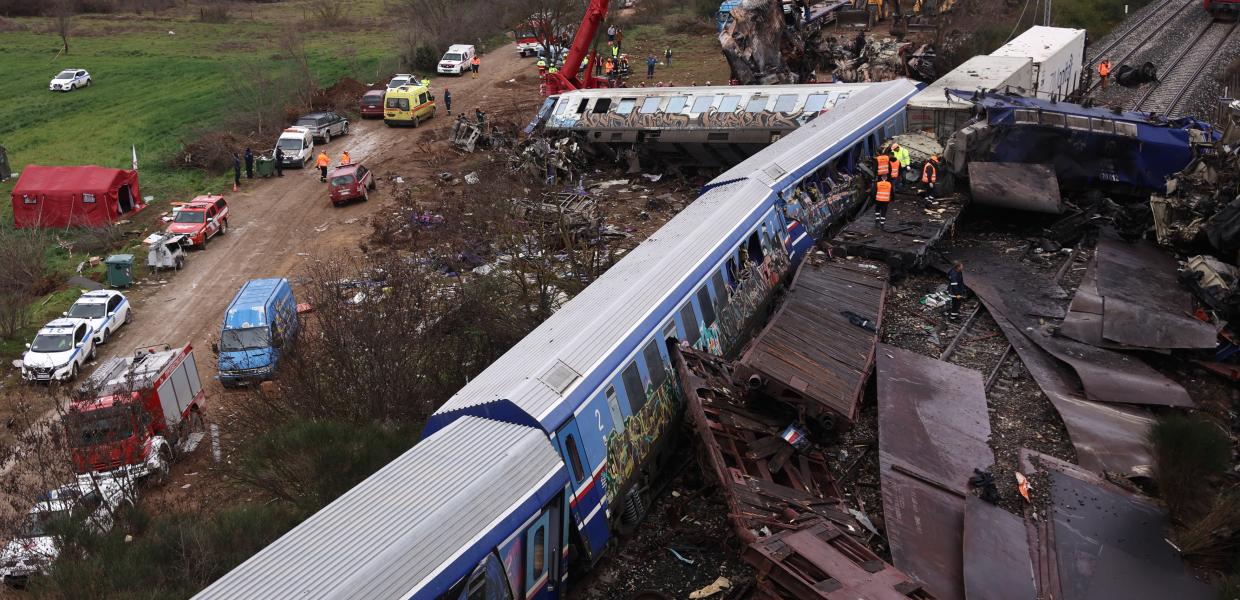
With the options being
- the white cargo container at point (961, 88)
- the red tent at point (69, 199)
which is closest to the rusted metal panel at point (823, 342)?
the white cargo container at point (961, 88)

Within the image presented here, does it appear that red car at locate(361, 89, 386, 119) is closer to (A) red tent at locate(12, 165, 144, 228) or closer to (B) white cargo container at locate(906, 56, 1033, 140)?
(A) red tent at locate(12, 165, 144, 228)

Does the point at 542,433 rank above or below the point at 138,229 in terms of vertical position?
above

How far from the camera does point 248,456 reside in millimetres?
14523

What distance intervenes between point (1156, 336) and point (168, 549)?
628 inches

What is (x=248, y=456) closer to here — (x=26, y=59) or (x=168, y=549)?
(x=168, y=549)

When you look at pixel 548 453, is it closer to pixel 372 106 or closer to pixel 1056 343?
pixel 1056 343

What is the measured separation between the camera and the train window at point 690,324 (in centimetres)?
1514

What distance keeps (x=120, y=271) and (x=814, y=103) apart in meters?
21.9

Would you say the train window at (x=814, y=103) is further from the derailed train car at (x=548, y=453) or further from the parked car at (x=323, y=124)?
the parked car at (x=323, y=124)

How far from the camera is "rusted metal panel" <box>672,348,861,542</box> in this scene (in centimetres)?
1131

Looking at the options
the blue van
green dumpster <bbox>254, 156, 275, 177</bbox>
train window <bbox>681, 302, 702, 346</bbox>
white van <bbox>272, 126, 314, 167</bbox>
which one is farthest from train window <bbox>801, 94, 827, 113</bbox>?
green dumpster <bbox>254, 156, 275, 177</bbox>

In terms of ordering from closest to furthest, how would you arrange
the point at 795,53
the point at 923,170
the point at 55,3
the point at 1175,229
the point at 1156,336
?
the point at 1156,336
the point at 1175,229
the point at 923,170
the point at 795,53
the point at 55,3

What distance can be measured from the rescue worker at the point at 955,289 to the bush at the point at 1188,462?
20.4 ft

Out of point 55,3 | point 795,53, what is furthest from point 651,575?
point 55,3
